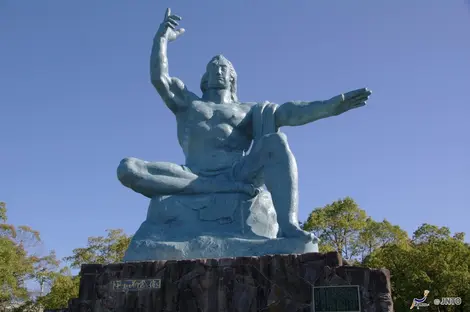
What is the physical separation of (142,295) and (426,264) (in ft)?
50.0

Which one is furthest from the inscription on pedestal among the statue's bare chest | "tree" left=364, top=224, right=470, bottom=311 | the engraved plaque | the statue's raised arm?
"tree" left=364, top=224, right=470, bottom=311

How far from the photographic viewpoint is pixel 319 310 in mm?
4449

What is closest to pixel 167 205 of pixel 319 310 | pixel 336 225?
pixel 319 310

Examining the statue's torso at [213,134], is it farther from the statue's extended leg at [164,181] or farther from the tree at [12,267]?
the tree at [12,267]

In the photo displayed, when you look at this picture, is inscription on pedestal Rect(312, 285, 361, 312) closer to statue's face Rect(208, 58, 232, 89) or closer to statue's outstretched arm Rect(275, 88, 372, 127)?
statue's outstretched arm Rect(275, 88, 372, 127)

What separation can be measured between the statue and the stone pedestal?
14.9 inches

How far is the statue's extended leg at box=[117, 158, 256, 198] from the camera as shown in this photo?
5.83 metres

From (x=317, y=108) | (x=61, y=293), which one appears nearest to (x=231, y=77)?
(x=317, y=108)

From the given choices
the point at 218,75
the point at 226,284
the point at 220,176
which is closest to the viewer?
the point at 226,284

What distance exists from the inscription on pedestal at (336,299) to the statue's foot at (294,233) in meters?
0.63

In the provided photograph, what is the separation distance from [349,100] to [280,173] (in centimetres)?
135

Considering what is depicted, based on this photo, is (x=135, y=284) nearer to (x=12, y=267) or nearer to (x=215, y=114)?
(x=215, y=114)

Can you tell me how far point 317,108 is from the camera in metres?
6.22

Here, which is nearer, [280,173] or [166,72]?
[280,173]
